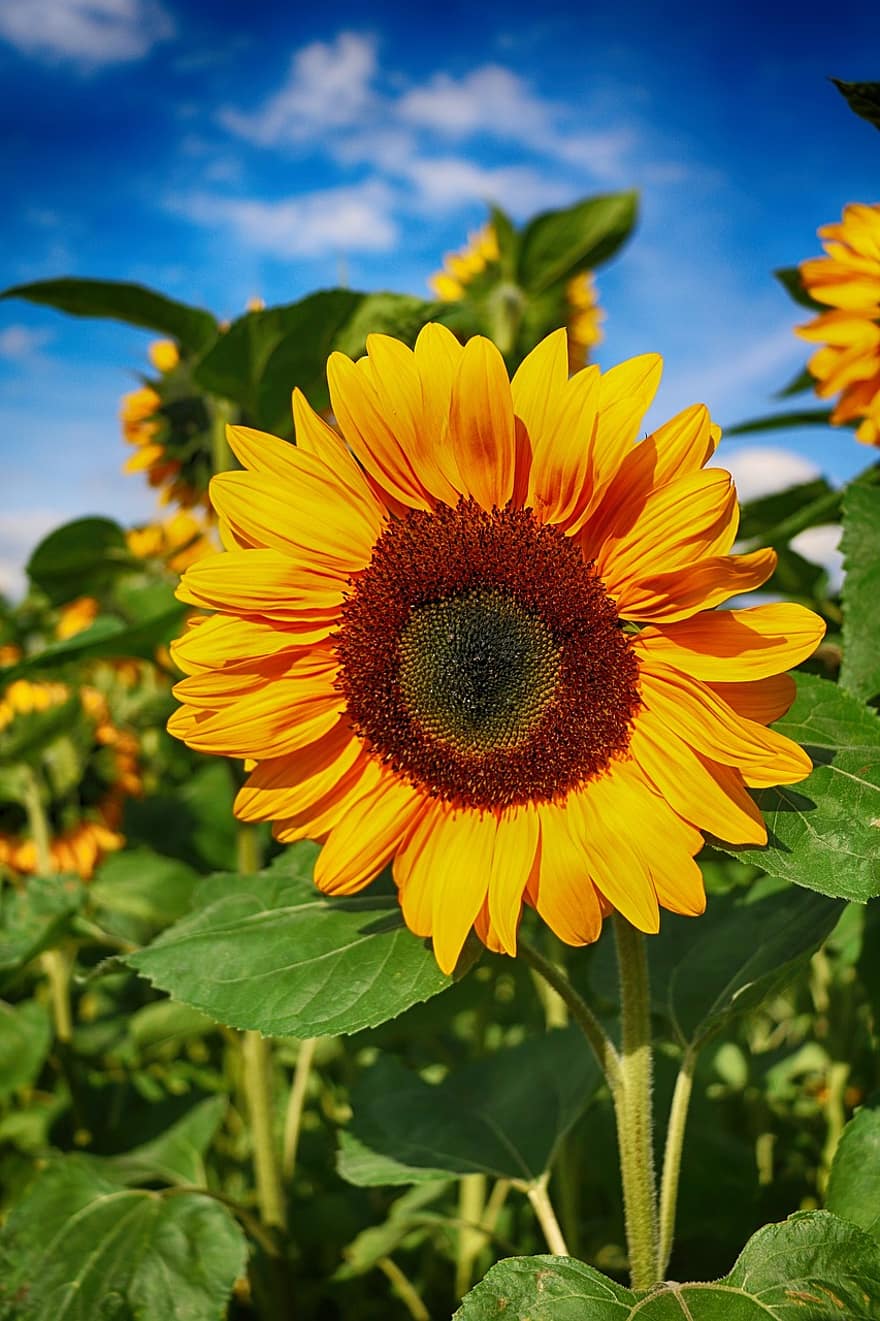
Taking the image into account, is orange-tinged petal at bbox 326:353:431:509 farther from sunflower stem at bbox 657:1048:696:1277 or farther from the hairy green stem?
the hairy green stem

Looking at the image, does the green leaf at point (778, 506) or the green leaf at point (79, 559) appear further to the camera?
the green leaf at point (79, 559)

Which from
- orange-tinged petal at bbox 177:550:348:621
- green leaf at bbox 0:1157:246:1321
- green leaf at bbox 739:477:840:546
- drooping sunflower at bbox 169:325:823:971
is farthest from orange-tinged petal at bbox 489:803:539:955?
green leaf at bbox 739:477:840:546

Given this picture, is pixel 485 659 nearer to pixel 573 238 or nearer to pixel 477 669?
pixel 477 669

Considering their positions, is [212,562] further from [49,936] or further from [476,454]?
[49,936]

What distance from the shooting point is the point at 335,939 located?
1.30 meters

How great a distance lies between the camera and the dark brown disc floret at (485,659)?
1.18 meters

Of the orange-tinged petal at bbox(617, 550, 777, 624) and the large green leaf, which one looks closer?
the orange-tinged petal at bbox(617, 550, 777, 624)

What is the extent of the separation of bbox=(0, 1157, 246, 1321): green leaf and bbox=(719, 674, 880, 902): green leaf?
3.46 ft

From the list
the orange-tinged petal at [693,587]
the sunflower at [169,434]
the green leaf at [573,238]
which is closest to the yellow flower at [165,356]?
the sunflower at [169,434]

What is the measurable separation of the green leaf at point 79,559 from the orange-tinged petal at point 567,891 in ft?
5.53

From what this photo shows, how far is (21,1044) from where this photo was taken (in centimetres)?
252

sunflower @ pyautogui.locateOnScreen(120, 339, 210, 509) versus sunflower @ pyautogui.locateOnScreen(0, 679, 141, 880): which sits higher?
sunflower @ pyautogui.locateOnScreen(120, 339, 210, 509)

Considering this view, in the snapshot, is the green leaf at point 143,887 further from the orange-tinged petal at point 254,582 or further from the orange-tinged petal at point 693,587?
the orange-tinged petal at point 693,587

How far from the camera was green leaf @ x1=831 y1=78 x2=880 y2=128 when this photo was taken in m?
1.40
